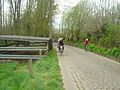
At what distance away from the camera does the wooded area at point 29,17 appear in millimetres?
35156

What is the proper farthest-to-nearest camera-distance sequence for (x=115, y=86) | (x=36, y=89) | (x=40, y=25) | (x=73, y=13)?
(x=73, y=13), (x=40, y=25), (x=115, y=86), (x=36, y=89)

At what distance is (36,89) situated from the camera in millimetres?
10133

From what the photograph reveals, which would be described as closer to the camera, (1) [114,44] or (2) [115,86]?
(2) [115,86]

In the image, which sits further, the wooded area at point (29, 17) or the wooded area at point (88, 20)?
the wooded area at point (88, 20)

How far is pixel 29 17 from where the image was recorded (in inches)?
1426

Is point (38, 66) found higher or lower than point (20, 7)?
lower

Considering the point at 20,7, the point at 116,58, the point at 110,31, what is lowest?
the point at 116,58

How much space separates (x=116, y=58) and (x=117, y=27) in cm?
516

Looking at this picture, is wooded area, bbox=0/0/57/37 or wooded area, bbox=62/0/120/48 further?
wooded area, bbox=62/0/120/48

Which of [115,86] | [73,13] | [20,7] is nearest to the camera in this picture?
[115,86]

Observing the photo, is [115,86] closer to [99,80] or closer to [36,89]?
[99,80]

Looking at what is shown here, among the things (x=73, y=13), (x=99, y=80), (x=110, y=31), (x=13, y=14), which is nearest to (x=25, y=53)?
(x=13, y=14)

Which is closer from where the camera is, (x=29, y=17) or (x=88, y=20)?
(x=29, y=17)

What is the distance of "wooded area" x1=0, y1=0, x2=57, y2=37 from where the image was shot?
35156 millimetres
